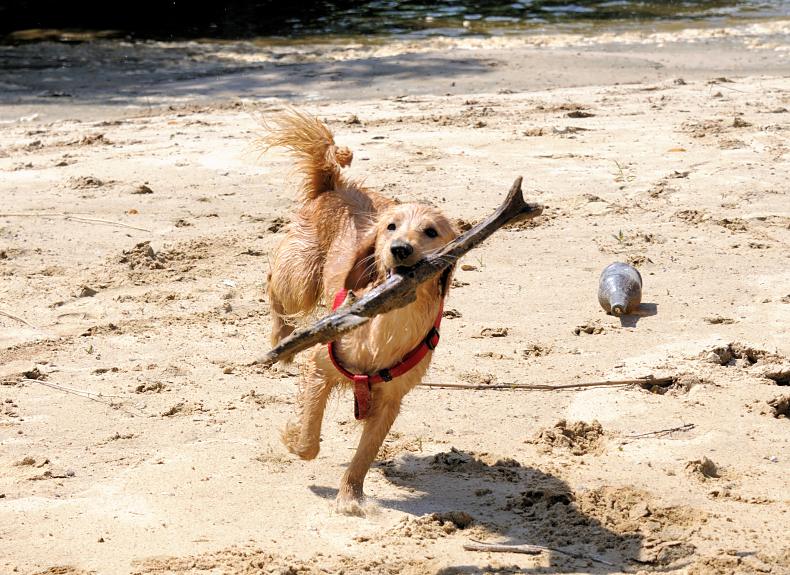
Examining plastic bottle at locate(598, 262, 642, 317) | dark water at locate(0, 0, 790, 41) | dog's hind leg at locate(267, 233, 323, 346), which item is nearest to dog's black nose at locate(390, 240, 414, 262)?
dog's hind leg at locate(267, 233, 323, 346)

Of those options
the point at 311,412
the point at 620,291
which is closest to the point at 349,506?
the point at 311,412

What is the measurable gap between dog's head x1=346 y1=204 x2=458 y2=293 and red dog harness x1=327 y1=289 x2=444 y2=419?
140mm

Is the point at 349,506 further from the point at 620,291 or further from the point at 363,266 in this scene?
the point at 620,291

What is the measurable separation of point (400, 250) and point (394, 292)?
198mm

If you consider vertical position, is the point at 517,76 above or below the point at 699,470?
above

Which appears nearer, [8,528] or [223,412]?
[8,528]

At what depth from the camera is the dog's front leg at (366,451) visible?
4321 millimetres

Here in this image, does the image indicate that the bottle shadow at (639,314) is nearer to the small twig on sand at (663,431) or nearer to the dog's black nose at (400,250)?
the small twig on sand at (663,431)

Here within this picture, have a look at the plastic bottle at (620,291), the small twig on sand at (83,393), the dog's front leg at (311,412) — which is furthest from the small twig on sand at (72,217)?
the dog's front leg at (311,412)

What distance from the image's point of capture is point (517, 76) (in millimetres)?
12922

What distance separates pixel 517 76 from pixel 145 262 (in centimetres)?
698

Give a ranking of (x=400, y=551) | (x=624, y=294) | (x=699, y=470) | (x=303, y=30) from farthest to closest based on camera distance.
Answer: (x=303, y=30)
(x=624, y=294)
(x=699, y=470)
(x=400, y=551)

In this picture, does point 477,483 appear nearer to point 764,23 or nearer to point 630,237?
point 630,237

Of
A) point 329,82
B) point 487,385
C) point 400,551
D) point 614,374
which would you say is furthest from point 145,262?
point 329,82
